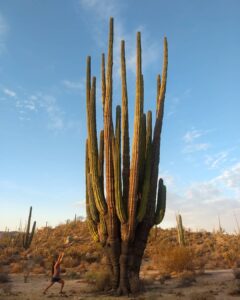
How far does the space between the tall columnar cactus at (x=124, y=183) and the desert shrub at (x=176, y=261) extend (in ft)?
16.4

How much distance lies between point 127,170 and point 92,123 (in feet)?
6.40

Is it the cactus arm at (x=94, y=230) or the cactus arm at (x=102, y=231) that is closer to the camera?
the cactus arm at (x=102, y=231)

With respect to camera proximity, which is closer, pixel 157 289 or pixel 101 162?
pixel 157 289

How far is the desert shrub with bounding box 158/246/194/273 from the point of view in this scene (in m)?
15.3

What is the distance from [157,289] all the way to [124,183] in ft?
12.2

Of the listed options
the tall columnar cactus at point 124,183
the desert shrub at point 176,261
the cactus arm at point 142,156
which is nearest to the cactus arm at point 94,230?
the tall columnar cactus at point 124,183

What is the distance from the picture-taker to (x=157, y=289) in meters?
11.5

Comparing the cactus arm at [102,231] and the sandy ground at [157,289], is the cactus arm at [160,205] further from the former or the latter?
the sandy ground at [157,289]

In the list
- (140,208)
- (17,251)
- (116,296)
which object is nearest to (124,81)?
(140,208)

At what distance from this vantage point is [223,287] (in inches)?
454

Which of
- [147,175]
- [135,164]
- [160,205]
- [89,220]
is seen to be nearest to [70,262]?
[89,220]

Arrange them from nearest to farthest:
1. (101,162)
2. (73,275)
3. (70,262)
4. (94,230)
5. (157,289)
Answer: (157,289)
(94,230)
(101,162)
(73,275)
(70,262)

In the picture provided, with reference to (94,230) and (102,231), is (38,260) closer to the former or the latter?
(94,230)

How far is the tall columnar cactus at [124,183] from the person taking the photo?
34.2ft
